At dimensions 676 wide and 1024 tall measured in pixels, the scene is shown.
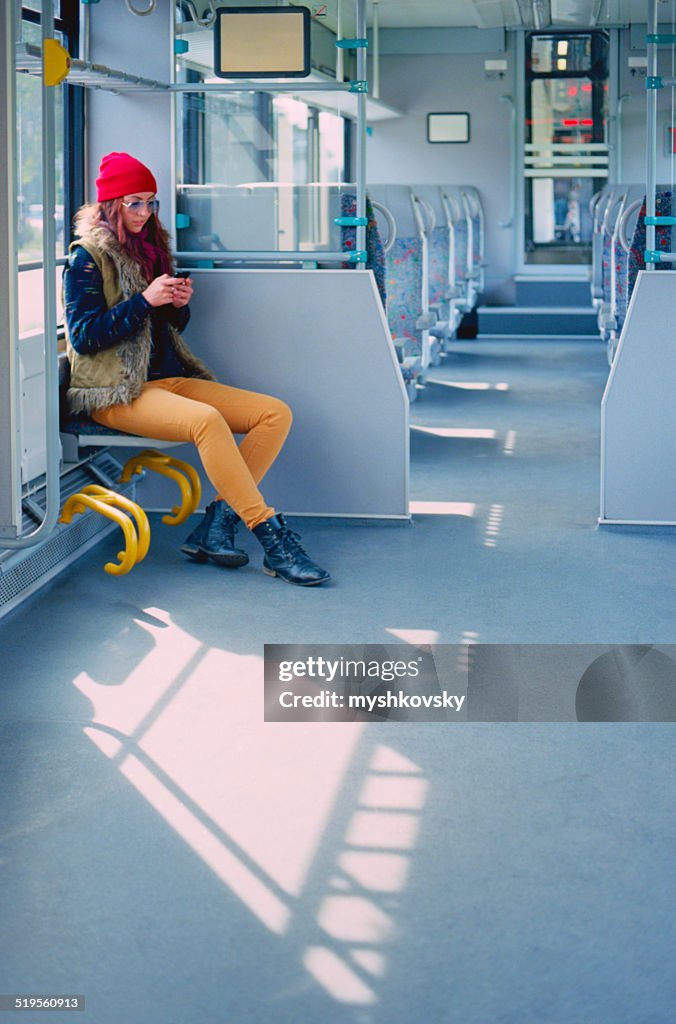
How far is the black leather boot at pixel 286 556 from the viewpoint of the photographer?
4.61 meters

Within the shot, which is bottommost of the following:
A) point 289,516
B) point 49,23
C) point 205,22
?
point 289,516

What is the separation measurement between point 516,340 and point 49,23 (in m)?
9.92

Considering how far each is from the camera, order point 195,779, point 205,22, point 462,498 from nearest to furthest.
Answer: point 195,779 → point 205,22 → point 462,498

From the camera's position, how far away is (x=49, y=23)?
3.40m

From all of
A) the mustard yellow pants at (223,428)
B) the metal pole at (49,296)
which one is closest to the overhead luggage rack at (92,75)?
the metal pole at (49,296)

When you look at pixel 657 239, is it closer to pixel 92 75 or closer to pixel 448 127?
pixel 92 75

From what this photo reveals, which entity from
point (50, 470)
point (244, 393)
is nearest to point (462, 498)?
point (244, 393)

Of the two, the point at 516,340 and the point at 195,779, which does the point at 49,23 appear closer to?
the point at 195,779

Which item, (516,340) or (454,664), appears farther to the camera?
(516,340)

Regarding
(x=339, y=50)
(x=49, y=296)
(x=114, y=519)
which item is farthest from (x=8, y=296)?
(x=339, y=50)

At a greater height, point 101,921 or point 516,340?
point 516,340

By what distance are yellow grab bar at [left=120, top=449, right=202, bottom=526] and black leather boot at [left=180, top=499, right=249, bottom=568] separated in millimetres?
227

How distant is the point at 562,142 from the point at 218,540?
31.5 ft

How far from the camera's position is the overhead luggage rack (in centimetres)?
344
